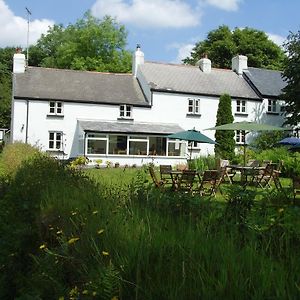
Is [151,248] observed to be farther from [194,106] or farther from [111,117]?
[194,106]

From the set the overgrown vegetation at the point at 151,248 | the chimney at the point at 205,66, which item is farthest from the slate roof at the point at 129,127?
the overgrown vegetation at the point at 151,248

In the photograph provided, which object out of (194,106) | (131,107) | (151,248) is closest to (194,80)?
(194,106)

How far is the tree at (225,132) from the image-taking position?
3681cm

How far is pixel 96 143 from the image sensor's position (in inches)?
1395

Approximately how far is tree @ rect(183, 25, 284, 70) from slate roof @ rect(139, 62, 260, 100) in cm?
1363

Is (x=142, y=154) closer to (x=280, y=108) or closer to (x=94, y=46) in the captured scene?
(x=280, y=108)

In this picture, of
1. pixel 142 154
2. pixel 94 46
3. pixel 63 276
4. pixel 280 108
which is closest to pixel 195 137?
pixel 142 154

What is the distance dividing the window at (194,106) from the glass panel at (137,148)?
5.68 meters

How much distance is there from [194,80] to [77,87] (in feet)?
34.0

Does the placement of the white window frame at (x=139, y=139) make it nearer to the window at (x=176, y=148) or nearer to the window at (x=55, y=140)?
the window at (x=176, y=148)

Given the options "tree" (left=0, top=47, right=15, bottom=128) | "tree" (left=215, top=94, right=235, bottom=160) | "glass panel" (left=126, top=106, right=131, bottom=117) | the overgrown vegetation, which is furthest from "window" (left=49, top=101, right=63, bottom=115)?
the overgrown vegetation

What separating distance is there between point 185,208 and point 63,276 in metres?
1.61

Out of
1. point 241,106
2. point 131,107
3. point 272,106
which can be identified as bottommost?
point 131,107

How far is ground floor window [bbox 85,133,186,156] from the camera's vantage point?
3525 centimetres
